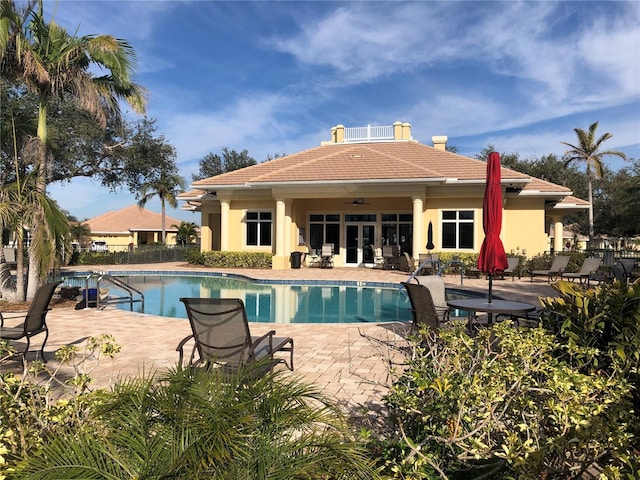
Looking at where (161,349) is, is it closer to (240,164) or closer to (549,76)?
(549,76)

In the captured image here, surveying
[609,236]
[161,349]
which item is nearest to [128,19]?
[161,349]

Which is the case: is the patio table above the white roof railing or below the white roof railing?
below

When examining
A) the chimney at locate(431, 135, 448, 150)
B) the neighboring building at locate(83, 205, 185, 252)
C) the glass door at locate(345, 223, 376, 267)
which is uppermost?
the chimney at locate(431, 135, 448, 150)

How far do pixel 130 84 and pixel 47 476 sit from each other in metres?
11.9

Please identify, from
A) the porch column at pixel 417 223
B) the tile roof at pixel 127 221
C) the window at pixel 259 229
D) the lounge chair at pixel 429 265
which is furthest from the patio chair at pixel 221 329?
the tile roof at pixel 127 221

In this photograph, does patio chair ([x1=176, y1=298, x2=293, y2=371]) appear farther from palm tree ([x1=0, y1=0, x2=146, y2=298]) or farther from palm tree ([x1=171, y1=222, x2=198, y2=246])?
palm tree ([x1=171, y1=222, x2=198, y2=246])

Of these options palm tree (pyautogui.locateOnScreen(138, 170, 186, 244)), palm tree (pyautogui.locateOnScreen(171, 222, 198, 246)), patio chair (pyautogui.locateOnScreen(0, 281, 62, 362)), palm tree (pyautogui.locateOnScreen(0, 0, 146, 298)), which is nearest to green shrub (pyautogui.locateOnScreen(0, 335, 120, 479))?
patio chair (pyautogui.locateOnScreen(0, 281, 62, 362))

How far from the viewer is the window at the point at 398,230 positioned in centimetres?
2264

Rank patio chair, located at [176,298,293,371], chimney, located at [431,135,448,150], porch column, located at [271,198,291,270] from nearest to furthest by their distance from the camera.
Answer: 1. patio chair, located at [176,298,293,371]
2. porch column, located at [271,198,291,270]
3. chimney, located at [431,135,448,150]

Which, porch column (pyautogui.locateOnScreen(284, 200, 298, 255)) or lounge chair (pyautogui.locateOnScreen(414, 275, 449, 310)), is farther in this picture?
porch column (pyautogui.locateOnScreen(284, 200, 298, 255))

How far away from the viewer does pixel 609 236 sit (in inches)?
2041

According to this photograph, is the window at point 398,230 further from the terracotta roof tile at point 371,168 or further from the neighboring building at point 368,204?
the terracotta roof tile at point 371,168

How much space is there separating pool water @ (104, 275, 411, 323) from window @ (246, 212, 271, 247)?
173 inches

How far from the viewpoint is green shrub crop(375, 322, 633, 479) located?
2.07 m
